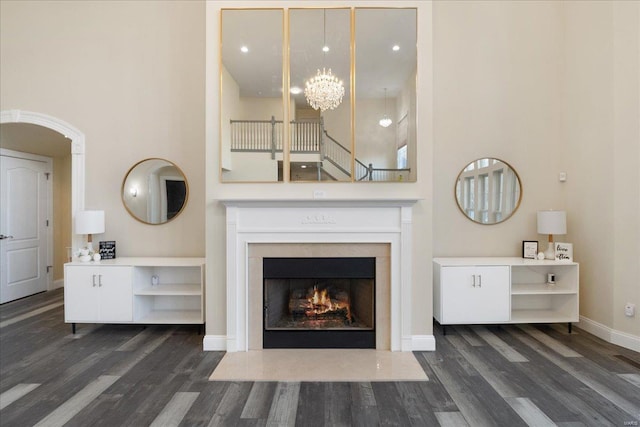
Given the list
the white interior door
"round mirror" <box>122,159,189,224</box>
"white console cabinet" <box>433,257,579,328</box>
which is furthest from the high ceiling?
the white interior door

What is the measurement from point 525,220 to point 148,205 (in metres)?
4.68

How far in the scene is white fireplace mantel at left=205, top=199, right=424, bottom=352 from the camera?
332 cm

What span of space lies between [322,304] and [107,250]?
2.63m

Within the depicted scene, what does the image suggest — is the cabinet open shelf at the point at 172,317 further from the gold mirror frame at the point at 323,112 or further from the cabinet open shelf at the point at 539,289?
the cabinet open shelf at the point at 539,289

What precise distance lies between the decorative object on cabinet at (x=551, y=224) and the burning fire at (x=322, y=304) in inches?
95.3

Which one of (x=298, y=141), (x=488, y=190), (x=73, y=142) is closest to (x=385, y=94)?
(x=298, y=141)

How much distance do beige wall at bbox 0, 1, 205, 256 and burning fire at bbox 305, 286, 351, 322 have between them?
1.57 m

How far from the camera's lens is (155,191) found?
13.9 feet

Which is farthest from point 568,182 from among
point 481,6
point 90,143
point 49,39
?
point 49,39

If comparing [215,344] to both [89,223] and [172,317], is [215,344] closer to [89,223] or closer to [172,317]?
[172,317]

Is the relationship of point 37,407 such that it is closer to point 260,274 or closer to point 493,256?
point 260,274

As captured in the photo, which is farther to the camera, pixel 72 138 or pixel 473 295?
pixel 72 138

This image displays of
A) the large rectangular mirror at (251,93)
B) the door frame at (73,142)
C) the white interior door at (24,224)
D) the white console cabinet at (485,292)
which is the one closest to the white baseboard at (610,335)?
the white console cabinet at (485,292)

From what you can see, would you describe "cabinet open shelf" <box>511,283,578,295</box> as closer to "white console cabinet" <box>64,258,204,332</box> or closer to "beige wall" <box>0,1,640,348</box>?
"beige wall" <box>0,1,640,348</box>
